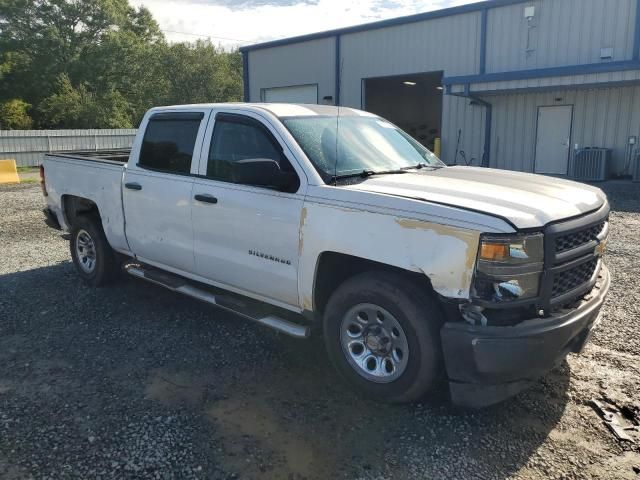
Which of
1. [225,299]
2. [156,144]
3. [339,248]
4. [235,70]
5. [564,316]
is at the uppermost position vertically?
[235,70]

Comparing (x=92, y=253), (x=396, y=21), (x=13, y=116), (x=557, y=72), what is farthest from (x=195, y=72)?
(x=92, y=253)

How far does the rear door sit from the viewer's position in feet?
15.7

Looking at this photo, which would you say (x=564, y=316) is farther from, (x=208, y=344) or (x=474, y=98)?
(x=474, y=98)

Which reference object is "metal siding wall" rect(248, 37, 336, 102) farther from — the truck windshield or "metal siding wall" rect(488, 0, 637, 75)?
the truck windshield

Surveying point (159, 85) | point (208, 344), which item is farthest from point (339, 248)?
point (159, 85)

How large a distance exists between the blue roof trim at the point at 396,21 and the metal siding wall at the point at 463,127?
2842 mm

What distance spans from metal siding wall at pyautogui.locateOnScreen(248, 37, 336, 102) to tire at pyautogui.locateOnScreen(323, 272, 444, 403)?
20.0 metres

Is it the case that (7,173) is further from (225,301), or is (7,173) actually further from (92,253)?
(225,301)

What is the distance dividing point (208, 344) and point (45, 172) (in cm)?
365

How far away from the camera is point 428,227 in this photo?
10.5 feet

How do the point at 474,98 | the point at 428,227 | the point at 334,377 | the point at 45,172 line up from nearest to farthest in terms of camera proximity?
the point at 428,227 < the point at 334,377 < the point at 45,172 < the point at 474,98

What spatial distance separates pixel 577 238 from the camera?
11.3ft

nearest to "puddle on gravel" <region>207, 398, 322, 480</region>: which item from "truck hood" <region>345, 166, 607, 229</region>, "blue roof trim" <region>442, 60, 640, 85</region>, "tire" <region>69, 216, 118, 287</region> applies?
"truck hood" <region>345, 166, 607, 229</region>

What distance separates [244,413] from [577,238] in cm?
239
